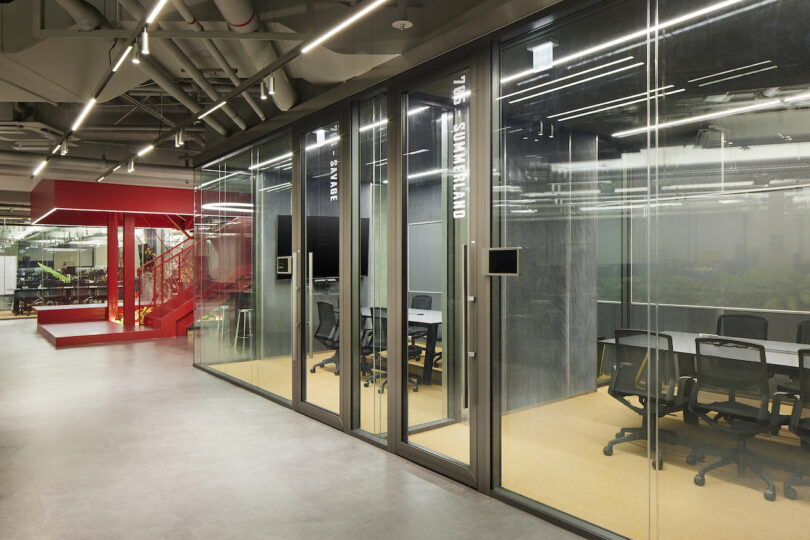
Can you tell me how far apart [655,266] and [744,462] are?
41.4 inches

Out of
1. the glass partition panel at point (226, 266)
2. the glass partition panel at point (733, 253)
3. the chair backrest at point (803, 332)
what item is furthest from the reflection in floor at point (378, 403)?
the chair backrest at point (803, 332)

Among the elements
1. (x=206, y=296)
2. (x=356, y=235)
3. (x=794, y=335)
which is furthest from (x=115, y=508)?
(x=206, y=296)

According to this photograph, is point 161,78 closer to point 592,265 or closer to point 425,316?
point 425,316

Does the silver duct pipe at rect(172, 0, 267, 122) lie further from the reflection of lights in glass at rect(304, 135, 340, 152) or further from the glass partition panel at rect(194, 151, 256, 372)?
the glass partition panel at rect(194, 151, 256, 372)

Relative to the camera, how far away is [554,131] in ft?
11.3

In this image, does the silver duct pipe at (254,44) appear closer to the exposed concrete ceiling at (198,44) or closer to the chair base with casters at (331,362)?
the exposed concrete ceiling at (198,44)

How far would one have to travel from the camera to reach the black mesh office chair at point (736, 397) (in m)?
2.52

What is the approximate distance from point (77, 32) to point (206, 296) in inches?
191

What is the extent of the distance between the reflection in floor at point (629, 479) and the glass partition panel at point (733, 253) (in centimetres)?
1

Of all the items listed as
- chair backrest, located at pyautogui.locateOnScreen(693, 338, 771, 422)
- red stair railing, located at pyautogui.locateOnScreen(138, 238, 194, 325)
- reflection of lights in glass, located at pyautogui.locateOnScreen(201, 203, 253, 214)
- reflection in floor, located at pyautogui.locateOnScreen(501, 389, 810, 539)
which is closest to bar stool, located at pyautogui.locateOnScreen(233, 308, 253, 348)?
reflection of lights in glass, located at pyautogui.locateOnScreen(201, 203, 253, 214)

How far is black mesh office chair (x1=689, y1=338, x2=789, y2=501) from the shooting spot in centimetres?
252

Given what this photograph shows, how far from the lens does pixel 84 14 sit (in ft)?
14.0

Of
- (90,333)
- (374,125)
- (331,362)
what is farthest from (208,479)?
(90,333)

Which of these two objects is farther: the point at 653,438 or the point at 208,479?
the point at 208,479
